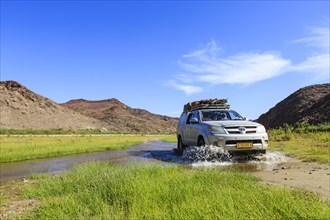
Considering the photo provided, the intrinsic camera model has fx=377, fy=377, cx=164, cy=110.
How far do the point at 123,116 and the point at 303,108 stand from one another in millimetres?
111404

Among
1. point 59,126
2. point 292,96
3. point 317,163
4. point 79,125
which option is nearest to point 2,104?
point 59,126

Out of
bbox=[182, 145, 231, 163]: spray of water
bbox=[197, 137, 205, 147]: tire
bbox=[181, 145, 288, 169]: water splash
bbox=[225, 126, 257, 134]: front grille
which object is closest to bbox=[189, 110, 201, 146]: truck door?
bbox=[197, 137, 205, 147]: tire

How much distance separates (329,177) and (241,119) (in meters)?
6.22

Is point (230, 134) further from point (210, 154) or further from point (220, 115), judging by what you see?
point (220, 115)

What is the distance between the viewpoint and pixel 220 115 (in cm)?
1515

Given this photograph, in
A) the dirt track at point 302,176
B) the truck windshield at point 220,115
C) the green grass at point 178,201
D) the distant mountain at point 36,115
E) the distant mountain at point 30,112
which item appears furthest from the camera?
the distant mountain at point 36,115

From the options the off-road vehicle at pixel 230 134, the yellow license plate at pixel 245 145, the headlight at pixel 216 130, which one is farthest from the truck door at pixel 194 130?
the yellow license plate at pixel 245 145

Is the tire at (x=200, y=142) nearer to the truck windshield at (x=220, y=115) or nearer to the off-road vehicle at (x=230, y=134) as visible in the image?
the off-road vehicle at (x=230, y=134)

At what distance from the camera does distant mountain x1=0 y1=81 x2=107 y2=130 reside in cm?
9075

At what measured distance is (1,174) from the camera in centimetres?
1321

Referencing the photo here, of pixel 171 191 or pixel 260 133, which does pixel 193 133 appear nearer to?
pixel 260 133

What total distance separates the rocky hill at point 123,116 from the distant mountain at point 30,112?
2886 cm

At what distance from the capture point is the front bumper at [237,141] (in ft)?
41.5

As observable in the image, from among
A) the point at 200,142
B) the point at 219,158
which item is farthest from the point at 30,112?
the point at 219,158
